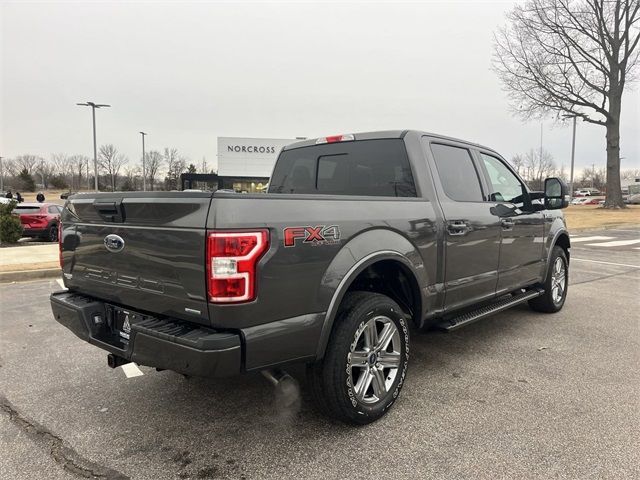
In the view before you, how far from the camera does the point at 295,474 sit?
2455mm

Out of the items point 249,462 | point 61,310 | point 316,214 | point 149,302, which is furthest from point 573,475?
point 61,310

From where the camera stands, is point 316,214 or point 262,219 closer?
point 262,219

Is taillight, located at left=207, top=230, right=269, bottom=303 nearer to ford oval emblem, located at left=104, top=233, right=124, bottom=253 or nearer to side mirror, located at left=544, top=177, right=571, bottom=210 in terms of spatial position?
ford oval emblem, located at left=104, top=233, right=124, bottom=253

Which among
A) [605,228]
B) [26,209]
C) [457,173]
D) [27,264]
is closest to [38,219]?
[26,209]

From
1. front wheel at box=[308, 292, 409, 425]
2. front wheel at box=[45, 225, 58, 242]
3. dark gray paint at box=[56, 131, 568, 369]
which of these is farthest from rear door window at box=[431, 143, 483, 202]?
front wheel at box=[45, 225, 58, 242]

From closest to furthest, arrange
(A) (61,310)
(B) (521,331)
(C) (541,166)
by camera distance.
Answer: (A) (61,310)
(B) (521,331)
(C) (541,166)

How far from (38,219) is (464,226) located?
14731 mm

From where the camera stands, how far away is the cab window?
4.51 metres

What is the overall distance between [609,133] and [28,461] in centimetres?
3342

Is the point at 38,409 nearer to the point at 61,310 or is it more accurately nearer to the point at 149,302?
the point at 61,310

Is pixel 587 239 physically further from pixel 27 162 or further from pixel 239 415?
pixel 27 162

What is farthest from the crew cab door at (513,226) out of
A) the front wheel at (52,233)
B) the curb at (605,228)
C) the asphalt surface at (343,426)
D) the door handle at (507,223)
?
the front wheel at (52,233)

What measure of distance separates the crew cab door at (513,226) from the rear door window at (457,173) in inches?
9.1

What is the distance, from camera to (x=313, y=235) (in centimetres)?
260
